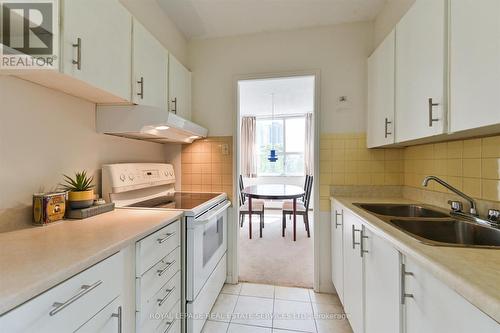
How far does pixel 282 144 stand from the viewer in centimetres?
601

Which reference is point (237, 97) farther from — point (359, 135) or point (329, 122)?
point (359, 135)

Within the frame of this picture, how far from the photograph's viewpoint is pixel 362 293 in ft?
4.44

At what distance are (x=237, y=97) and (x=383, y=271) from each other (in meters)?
1.91

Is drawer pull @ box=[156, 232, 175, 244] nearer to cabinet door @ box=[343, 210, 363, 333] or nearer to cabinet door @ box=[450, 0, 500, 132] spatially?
cabinet door @ box=[343, 210, 363, 333]

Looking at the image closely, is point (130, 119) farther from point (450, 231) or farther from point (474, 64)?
point (450, 231)

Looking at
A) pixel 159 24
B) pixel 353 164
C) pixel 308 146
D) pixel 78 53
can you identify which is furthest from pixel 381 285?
pixel 308 146


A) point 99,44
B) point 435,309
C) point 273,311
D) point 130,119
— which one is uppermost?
point 99,44

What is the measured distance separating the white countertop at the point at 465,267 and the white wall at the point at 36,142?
1.72m

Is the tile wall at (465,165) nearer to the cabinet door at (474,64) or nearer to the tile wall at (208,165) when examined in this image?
the cabinet door at (474,64)

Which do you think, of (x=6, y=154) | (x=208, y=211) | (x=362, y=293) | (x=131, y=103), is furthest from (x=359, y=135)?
(x=6, y=154)

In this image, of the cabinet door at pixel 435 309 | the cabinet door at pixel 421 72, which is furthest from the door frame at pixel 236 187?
the cabinet door at pixel 435 309

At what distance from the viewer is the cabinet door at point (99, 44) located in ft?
3.32

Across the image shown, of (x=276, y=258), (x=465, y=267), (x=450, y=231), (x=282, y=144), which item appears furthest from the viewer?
(x=282, y=144)

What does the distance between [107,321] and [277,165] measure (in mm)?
5400
